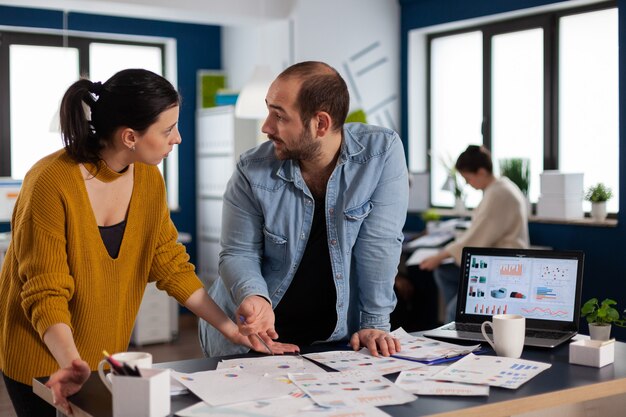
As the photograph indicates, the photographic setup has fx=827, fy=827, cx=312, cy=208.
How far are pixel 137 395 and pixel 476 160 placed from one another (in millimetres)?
3941

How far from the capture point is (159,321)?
5.96 m

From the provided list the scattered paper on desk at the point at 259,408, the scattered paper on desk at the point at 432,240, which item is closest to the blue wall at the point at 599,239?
the scattered paper on desk at the point at 432,240

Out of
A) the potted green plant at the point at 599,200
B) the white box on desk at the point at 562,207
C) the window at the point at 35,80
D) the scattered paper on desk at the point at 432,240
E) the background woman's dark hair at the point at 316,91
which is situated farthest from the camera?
the window at the point at 35,80

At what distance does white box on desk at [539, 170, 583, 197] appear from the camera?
5.23 meters

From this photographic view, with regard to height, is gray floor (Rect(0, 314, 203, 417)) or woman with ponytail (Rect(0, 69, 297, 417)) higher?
woman with ponytail (Rect(0, 69, 297, 417))

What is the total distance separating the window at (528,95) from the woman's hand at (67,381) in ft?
14.4

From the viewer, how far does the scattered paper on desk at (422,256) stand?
17.8ft

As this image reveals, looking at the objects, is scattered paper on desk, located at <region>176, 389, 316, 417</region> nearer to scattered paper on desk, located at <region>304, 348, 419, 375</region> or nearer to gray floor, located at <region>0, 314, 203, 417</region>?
scattered paper on desk, located at <region>304, 348, 419, 375</region>

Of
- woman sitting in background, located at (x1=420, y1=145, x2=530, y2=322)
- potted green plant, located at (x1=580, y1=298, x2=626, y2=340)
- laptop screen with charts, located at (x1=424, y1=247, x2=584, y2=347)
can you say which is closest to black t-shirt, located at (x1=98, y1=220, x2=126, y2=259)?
laptop screen with charts, located at (x1=424, y1=247, x2=584, y2=347)

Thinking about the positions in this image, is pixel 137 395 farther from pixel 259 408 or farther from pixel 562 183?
pixel 562 183

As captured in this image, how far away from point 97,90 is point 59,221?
1.08ft

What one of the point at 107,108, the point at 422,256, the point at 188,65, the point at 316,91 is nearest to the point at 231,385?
the point at 107,108

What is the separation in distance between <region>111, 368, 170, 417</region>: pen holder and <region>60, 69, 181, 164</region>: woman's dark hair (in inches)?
23.7

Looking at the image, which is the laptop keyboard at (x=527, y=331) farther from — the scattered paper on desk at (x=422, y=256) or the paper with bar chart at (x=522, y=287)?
the scattered paper on desk at (x=422, y=256)
